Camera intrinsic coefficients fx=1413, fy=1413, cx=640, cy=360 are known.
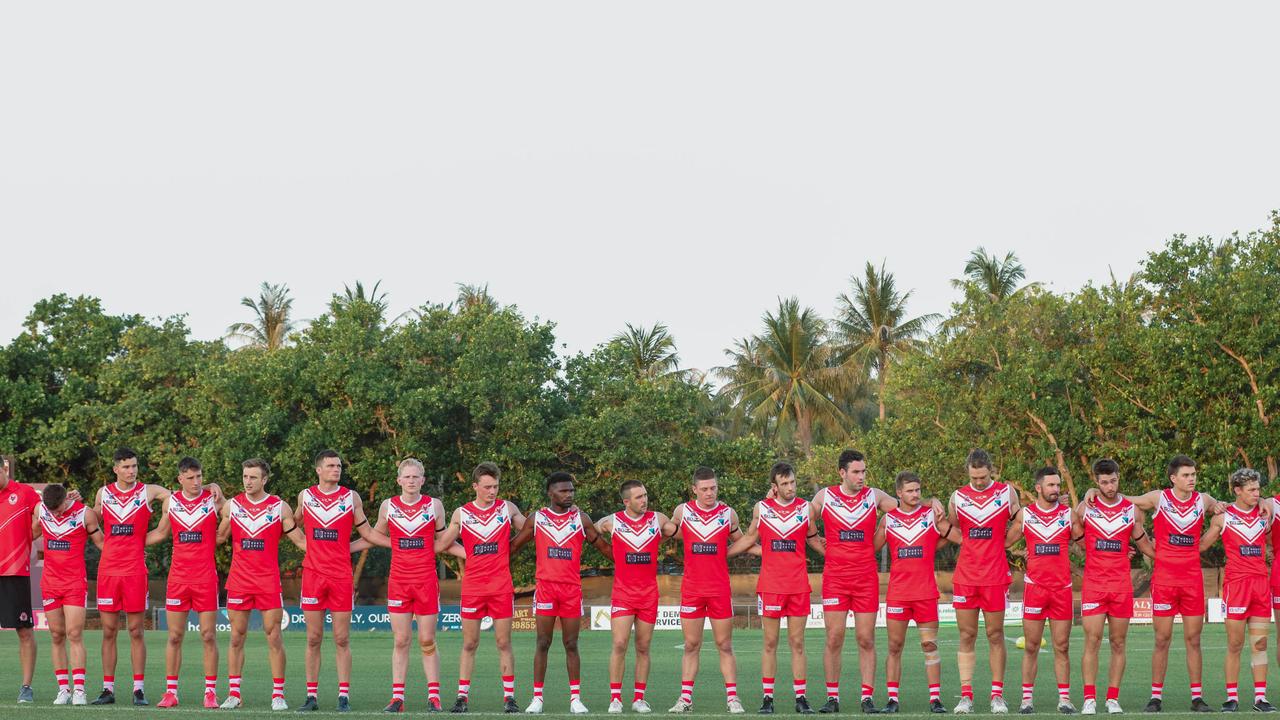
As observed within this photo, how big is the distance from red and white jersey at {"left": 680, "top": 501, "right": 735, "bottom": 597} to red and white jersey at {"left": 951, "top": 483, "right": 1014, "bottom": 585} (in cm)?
209

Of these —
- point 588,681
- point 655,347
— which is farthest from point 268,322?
point 588,681

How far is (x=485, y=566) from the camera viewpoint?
41.9 ft

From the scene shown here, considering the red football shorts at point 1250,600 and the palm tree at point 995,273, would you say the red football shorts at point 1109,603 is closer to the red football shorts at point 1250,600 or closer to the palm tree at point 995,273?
the red football shorts at point 1250,600

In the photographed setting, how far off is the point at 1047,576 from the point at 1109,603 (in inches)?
22.9

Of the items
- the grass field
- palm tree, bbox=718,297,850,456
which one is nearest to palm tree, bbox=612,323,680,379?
palm tree, bbox=718,297,850,456

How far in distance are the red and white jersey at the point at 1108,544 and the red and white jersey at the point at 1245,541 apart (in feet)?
3.42

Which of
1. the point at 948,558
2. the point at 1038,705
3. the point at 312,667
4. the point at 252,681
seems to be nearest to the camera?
the point at 312,667

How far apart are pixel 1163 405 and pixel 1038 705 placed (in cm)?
2758

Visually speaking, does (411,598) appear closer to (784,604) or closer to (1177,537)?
(784,604)

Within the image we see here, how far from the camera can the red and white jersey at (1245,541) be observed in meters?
12.9

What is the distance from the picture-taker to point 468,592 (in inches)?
501

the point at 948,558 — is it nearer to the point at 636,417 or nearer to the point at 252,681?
the point at 636,417

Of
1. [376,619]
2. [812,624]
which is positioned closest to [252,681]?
[376,619]

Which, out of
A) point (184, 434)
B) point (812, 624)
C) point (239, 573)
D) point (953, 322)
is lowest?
point (812, 624)
